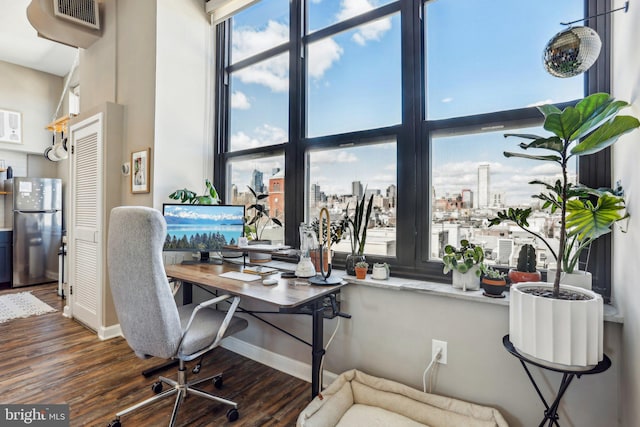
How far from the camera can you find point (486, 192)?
1.70 meters

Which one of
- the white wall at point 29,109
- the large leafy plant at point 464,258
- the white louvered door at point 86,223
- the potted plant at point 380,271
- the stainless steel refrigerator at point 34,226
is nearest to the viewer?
the large leafy plant at point 464,258

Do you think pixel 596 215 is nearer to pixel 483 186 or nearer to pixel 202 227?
pixel 483 186

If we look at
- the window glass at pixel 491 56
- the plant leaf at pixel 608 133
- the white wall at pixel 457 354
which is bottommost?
the white wall at pixel 457 354

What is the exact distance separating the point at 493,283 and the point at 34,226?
19.8 ft


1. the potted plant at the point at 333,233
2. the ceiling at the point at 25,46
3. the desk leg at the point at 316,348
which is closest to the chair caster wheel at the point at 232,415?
the desk leg at the point at 316,348

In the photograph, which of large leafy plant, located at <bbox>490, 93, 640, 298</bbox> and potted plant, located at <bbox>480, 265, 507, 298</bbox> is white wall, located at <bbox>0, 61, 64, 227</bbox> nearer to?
potted plant, located at <bbox>480, 265, 507, 298</bbox>

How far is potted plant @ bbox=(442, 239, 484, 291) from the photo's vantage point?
5.08ft

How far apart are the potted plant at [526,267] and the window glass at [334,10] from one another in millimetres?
1774

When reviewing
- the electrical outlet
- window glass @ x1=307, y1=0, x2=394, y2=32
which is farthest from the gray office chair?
window glass @ x1=307, y1=0, x2=394, y2=32

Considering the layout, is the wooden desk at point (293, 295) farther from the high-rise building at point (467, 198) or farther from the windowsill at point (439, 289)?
the high-rise building at point (467, 198)

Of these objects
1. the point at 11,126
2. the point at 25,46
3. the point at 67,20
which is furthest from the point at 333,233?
the point at 11,126

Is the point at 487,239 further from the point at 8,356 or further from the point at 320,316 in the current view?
the point at 8,356

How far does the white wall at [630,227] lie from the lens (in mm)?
1028

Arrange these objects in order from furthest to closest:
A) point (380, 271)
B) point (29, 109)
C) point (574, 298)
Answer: point (29, 109) → point (380, 271) → point (574, 298)
